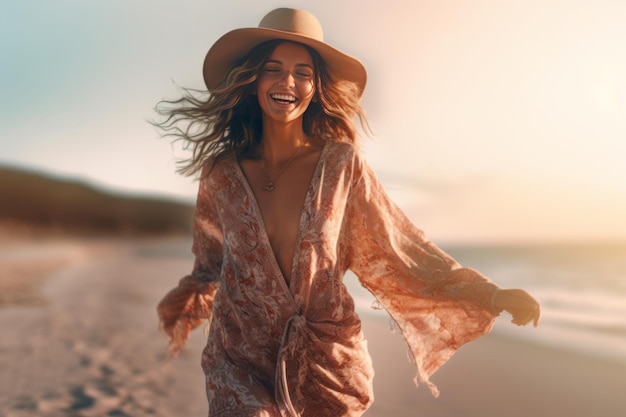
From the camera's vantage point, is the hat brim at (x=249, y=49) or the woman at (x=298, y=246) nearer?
the woman at (x=298, y=246)

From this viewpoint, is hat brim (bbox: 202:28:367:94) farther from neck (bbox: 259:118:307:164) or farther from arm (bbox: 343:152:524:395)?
arm (bbox: 343:152:524:395)

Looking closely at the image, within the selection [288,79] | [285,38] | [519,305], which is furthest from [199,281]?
[519,305]

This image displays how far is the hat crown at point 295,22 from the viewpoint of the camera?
251 cm

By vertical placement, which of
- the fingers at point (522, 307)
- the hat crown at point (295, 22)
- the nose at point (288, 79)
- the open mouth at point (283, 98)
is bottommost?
the fingers at point (522, 307)

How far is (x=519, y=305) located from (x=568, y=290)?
526 inches

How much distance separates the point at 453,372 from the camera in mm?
5918

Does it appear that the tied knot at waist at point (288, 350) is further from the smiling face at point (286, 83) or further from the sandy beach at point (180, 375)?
the sandy beach at point (180, 375)

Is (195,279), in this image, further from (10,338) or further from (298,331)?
(10,338)

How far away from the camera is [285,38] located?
2.51 meters

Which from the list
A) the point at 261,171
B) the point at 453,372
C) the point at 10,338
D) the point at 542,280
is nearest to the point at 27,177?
the point at 542,280

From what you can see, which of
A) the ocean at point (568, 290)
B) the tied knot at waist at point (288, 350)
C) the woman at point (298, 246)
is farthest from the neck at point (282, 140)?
the ocean at point (568, 290)

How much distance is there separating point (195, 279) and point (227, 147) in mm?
579

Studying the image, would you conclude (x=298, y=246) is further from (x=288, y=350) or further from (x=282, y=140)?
(x=282, y=140)

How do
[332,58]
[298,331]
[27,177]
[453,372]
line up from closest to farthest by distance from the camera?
[298,331], [332,58], [453,372], [27,177]
